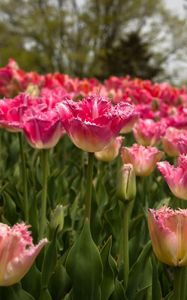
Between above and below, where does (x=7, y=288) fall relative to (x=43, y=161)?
below

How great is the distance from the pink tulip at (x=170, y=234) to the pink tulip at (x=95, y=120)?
25 centimetres

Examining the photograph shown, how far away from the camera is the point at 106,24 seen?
24.3 metres

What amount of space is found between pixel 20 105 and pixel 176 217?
0.72 m

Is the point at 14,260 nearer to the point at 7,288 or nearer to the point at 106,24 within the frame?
the point at 7,288

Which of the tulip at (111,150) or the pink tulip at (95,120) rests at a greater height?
the pink tulip at (95,120)

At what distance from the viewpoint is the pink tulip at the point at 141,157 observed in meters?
1.66

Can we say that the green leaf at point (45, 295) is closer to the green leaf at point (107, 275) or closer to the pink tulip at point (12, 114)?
the green leaf at point (107, 275)

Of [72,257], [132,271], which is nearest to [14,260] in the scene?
[72,257]

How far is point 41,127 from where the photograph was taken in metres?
1.56

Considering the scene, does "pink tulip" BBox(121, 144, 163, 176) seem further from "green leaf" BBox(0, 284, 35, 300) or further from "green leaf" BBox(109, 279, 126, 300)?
"green leaf" BBox(0, 284, 35, 300)

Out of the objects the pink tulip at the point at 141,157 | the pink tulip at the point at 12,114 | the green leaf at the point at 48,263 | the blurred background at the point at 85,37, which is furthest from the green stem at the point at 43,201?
the blurred background at the point at 85,37

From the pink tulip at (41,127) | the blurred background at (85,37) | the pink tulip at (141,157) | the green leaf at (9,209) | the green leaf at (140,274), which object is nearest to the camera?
the green leaf at (140,274)

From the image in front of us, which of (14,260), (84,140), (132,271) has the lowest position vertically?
(132,271)

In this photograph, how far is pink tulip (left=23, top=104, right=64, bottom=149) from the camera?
1.55 m
